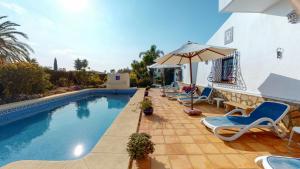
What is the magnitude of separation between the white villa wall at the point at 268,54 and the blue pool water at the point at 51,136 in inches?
240

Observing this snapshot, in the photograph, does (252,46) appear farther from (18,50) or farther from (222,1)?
(18,50)

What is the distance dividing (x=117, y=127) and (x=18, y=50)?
50.9 feet

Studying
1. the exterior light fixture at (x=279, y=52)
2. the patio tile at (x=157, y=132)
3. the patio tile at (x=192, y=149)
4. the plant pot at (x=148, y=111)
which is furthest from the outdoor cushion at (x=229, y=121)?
the plant pot at (x=148, y=111)

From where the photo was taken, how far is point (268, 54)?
624 centimetres

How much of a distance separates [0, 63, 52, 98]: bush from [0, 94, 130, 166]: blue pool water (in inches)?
132

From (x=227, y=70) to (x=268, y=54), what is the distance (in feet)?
11.0

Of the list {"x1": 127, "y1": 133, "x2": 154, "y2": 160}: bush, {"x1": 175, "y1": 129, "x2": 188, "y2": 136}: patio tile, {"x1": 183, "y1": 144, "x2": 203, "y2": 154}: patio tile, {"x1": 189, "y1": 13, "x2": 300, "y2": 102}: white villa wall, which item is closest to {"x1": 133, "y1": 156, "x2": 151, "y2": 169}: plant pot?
{"x1": 127, "y1": 133, "x2": 154, "y2": 160}: bush

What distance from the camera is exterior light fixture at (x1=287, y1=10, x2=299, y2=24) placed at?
16.6ft

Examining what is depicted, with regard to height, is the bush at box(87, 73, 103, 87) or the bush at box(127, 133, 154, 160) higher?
the bush at box(87, 73, 103, 87)

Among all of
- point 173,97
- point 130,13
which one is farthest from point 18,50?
point 173,97

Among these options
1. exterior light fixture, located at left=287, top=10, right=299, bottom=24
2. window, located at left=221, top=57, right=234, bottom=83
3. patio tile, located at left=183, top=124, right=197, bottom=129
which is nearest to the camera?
exterior light fixture, located at left=287, top=10, right=299, bottom=24

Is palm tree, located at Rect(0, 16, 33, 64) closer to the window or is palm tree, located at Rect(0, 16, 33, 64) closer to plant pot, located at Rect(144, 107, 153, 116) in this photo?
plant pot, located at Rect(144, 107, 153, 116)

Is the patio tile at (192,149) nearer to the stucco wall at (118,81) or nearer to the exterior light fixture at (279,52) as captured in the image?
the exterior light fixture at (279,52)

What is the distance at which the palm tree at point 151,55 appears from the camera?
83.6 ft
